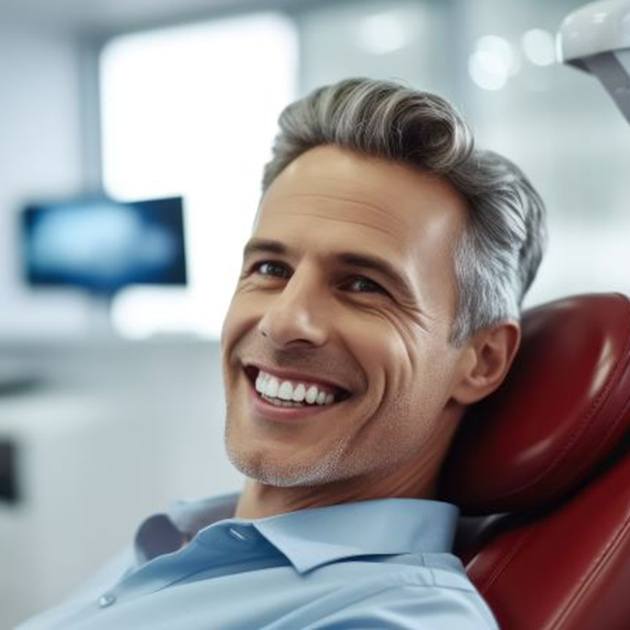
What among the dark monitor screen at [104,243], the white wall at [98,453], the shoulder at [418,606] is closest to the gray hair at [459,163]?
the shoulder at [418,606]

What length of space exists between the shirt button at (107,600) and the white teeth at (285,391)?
0.34 m

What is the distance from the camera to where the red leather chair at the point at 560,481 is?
985 mm

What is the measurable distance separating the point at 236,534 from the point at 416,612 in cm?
27

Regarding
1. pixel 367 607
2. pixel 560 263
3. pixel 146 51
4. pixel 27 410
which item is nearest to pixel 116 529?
pixel 27 410

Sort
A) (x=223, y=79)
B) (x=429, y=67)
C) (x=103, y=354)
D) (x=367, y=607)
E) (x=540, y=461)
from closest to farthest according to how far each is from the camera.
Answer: (x=367, y=607) < (x=540, y=461) < (x=103, y=354) < (x=429, y=67) < (x=223, y=79)

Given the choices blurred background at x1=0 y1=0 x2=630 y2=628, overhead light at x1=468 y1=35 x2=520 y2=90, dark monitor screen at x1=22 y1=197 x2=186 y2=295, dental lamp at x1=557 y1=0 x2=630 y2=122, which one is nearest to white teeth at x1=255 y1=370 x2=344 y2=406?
dental lamp at x1=557 y1=0 x2=630 y2=122

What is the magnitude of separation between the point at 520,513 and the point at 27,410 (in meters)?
2.21

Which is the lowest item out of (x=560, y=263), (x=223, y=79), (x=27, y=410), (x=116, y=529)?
(x=116, y=529)

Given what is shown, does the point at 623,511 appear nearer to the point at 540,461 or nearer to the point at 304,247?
the point at 540,461

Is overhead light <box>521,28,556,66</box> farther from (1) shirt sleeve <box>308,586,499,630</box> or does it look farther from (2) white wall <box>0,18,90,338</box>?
Result: (1) shirt sleeve <box>308,586,499,630</box>

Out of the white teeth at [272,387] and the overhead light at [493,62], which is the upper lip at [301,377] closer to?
A: the white teeth at [272,387]

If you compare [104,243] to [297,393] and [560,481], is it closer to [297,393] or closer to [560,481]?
[297,393]

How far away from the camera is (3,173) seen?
4.38 m

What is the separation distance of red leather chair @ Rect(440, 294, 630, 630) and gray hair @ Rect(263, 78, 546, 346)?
4.0 inches
